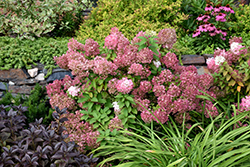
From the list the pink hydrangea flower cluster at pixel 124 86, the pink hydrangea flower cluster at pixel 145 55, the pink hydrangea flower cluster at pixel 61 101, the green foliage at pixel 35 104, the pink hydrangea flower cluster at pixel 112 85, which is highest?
the pink hydrangea flower cluster at pixel 145 55

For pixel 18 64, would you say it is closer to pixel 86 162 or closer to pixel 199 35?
pixel 86 162

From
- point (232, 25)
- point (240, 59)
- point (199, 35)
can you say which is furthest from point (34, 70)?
point (232, 25)

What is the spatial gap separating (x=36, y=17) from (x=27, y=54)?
1.57 metres

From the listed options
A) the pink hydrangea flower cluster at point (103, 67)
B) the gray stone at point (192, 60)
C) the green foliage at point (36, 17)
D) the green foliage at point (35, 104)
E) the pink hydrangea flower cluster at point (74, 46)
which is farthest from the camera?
the green foliage at point (36, 17)

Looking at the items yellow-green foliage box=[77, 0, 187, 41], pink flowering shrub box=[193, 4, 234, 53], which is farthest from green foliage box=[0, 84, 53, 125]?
pink flowering shrub box=[193, 4, 234, 53]

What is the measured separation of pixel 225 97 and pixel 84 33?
11.0ft

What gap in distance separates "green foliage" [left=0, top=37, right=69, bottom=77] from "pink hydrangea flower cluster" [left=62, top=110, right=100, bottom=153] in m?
1.51

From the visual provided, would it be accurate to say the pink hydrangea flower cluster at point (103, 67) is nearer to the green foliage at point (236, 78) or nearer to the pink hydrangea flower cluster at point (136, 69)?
the pink hydrangea flower cluster at point (136, 69)

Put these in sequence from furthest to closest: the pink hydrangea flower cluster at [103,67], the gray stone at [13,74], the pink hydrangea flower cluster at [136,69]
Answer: the gray stone at [13,74] → the pink hydrangea flower cluster at [136,69] → the pink hydrangea flower cluster at [103,67]

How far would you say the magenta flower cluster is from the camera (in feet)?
14.2

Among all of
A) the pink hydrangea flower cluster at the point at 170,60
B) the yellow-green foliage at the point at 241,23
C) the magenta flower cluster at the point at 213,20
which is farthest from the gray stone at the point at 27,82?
the yellow-green foliage at the point at 241,23

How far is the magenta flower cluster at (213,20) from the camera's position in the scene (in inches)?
170

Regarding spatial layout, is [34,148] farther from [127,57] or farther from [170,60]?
[170,60]

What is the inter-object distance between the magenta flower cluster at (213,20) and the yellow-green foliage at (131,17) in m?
0.52
